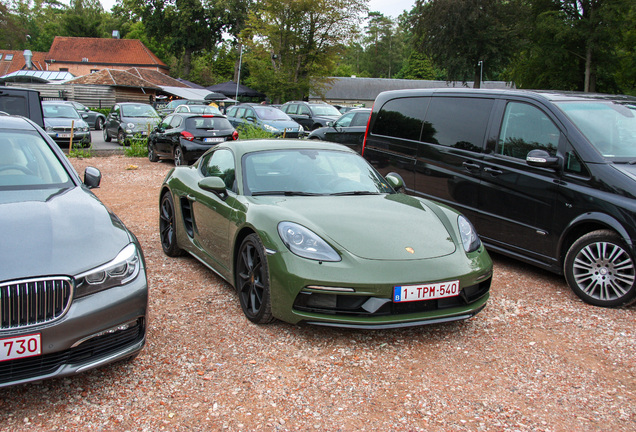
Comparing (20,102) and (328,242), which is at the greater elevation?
(20,102)

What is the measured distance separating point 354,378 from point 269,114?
17.3 metres

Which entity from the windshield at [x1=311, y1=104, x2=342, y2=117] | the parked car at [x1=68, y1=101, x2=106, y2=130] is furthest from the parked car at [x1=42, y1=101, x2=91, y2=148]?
the parked car at [x1=68, y1=101, x2=106, y2=130]

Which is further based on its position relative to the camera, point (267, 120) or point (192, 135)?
point (267, 120)

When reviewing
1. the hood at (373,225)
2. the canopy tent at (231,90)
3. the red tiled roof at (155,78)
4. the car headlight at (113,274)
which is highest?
the red tiled roof at (155,78)

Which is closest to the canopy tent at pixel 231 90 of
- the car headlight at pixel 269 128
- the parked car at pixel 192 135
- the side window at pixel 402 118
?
the car headlight at pixel 269 128

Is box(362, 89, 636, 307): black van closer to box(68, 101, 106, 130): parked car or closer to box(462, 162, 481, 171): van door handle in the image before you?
box(462, 162, 481, 171): van door handle

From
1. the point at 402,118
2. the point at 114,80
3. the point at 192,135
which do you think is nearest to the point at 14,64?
the point at 114,80

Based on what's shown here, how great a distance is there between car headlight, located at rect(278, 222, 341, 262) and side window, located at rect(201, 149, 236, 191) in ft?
3.24

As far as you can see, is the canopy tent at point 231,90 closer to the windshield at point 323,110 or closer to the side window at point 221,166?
the windshield at point 323,110

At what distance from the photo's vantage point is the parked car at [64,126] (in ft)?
61.4

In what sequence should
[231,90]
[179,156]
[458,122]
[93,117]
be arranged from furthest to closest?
1. [231,90]
2. [93,117]
3. [179,156]
4. [458,122]

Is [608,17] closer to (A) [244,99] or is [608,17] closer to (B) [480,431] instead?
(B) [480,431]

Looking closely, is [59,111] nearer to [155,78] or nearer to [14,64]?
[155,78]

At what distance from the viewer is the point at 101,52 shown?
7219cm
